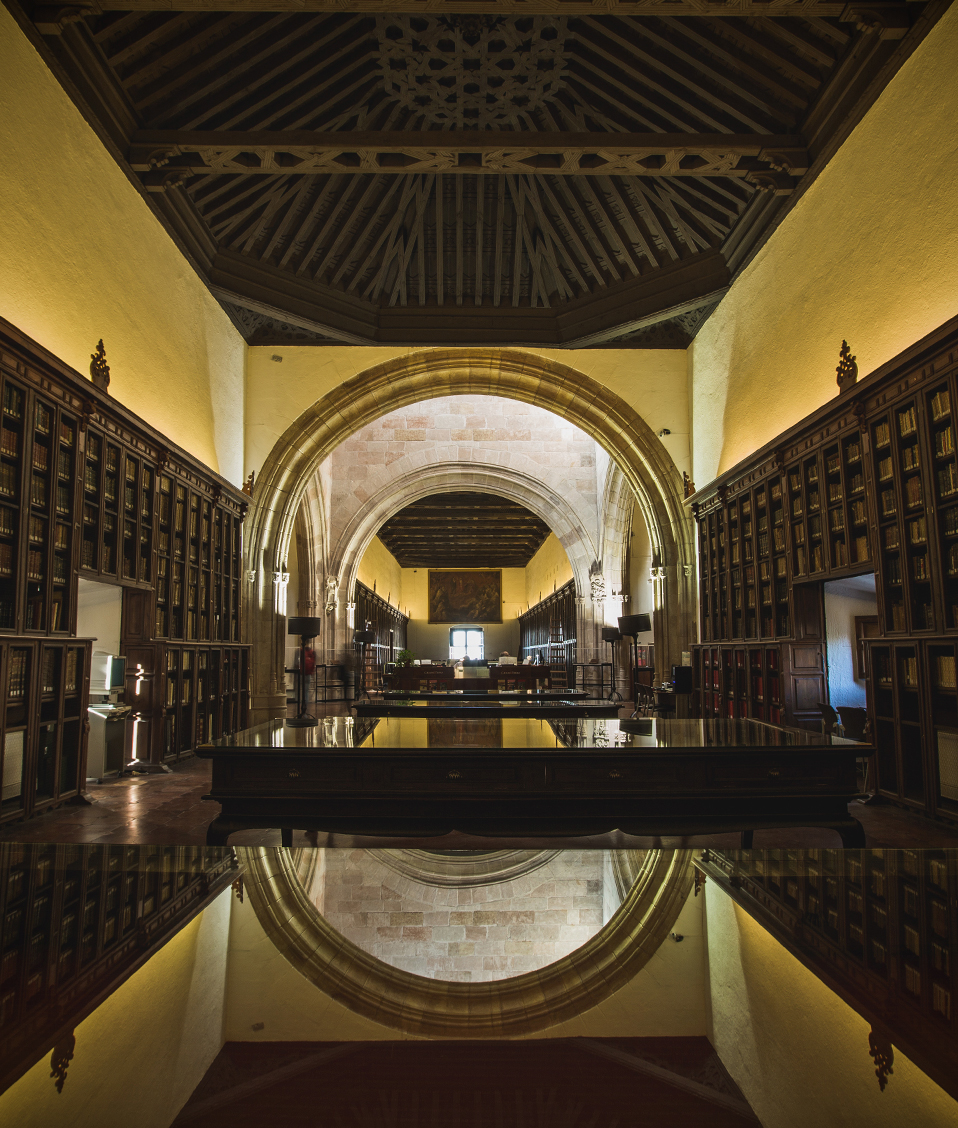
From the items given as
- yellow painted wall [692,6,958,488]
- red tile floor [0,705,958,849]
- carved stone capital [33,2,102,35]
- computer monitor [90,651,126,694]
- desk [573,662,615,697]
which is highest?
carved stone capital [33,2,102,35]

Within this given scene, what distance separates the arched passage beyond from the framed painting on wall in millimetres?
19675

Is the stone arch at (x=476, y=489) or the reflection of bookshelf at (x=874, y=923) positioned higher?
the stone arch at (x=476, y=489)

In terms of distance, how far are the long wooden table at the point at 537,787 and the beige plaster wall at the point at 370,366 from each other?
8091 mm

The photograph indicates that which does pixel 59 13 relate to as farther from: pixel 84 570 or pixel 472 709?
pixel 472 709

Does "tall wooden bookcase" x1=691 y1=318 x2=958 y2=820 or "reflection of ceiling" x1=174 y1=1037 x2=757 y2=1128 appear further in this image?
"tall wooden bookcase" x1=691 y1=318 x2=958 y2=820

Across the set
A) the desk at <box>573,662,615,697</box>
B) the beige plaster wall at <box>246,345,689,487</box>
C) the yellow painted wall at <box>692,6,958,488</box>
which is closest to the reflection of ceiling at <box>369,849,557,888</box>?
the yellow painted wall at <box>692,6,958,488</box>

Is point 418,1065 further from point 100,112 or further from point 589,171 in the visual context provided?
point 589,171

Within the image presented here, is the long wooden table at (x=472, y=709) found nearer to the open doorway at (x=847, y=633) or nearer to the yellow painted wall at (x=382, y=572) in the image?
the open doorway at (x=847, y=633)

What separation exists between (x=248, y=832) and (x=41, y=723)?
1751 millimetres

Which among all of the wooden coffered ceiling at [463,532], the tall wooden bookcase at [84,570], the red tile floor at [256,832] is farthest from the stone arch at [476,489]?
the red tile floor at [256,832]

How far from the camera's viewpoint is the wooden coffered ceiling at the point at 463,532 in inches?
792

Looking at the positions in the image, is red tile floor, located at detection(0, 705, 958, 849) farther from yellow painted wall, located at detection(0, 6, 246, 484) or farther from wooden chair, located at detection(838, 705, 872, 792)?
yellow painted wall, located at detection(0, 6, 246, 484)

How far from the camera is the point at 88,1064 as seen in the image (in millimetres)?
601

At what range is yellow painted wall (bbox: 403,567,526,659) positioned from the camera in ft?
101
